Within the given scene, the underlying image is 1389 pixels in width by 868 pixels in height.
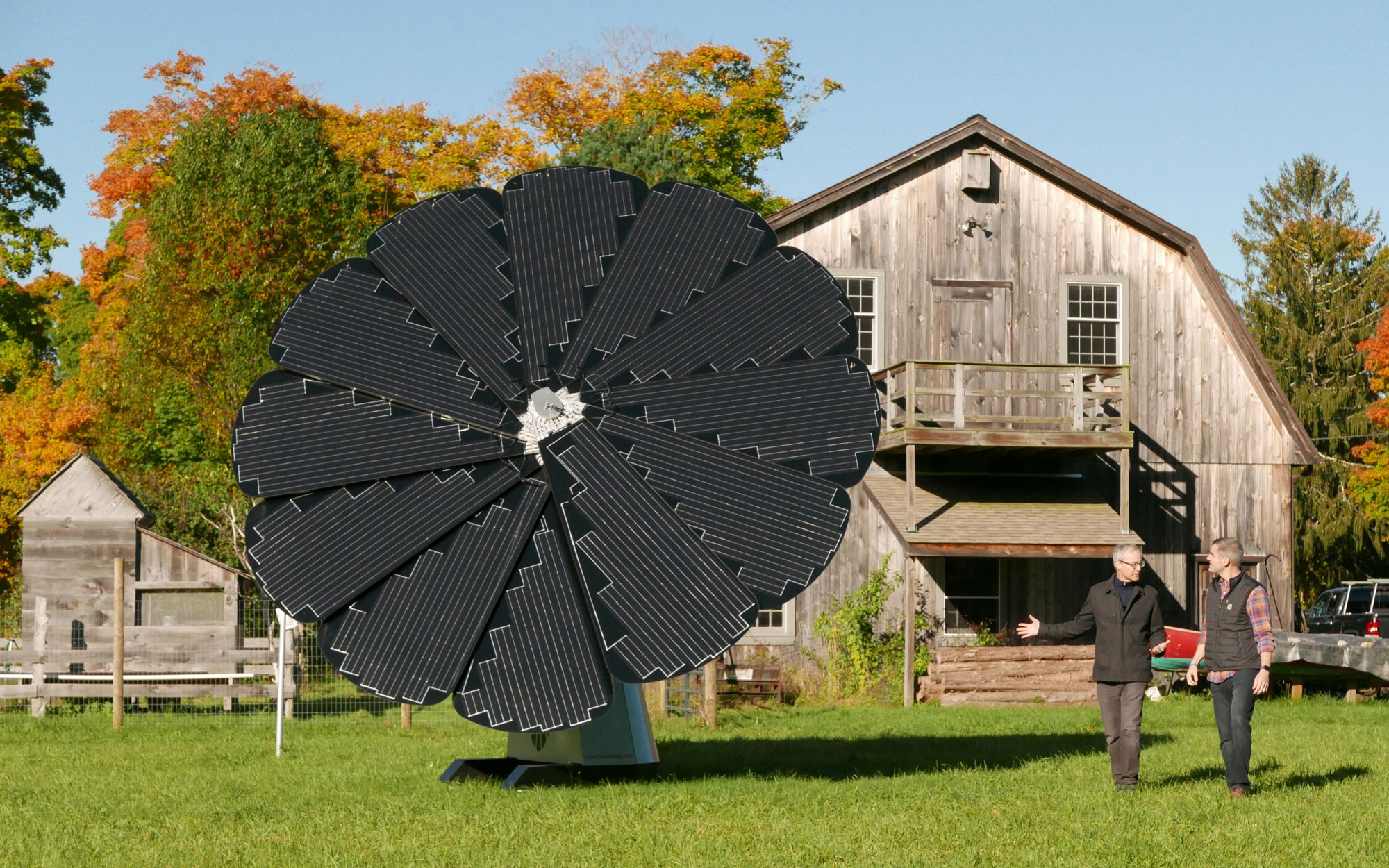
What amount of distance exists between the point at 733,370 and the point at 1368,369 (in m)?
42.4

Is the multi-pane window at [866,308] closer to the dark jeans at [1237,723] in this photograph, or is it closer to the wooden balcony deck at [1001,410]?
the wooden balcony deck at [1001,410]

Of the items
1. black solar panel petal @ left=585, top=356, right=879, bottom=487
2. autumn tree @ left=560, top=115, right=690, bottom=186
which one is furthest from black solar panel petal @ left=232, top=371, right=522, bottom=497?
autumn tree @ left=560, top=115, right=690, bottom=186

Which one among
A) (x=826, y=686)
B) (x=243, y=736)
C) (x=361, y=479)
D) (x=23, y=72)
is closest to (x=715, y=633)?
Answer: (x=361, y=479)

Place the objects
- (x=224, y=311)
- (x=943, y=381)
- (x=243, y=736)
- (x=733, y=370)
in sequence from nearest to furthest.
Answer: (x=733, y=370)
(x=243, y=736)
(x=943, y=381)
(x=224, y=311)

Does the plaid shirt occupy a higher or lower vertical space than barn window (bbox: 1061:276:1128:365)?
lower

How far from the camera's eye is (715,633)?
10.8 metres

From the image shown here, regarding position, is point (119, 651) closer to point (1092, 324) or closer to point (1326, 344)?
point (1092, 324)

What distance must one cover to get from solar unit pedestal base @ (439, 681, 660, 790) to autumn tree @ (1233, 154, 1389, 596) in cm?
4412

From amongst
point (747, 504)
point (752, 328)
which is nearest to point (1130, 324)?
point (752, 328)

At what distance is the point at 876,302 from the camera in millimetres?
26719

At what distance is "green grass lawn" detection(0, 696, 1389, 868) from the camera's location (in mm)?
9414

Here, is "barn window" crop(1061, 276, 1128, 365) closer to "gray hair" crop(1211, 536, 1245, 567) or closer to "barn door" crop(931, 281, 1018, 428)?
"barn door" crop(931, 281, 1018, 428)

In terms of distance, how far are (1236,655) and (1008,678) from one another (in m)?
11.9

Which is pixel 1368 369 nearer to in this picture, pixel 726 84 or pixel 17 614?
pixel 726 84
